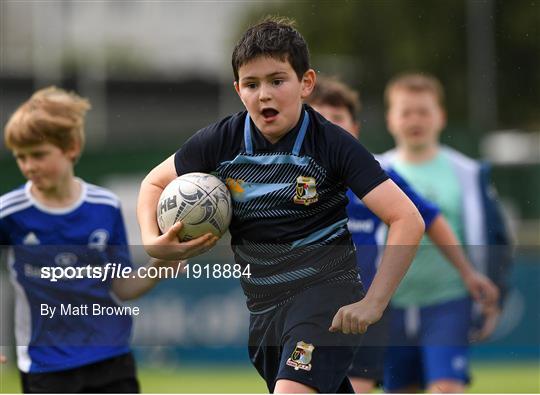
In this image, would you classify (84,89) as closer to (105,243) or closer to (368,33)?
(368,33)

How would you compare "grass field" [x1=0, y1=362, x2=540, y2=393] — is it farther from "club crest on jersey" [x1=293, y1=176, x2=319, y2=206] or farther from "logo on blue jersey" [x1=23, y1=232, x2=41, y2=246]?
"club crest on jersey" [x1=293, y1=176, x2=319, y2=206]

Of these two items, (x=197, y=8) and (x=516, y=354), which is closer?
(x=516, y=354)

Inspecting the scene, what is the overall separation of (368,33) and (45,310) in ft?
102

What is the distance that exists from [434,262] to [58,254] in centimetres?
265

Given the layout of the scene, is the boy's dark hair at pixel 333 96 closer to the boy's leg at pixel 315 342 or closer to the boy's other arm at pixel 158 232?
the boy's other arm at pixel 158 232

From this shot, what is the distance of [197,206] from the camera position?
4.46 meters

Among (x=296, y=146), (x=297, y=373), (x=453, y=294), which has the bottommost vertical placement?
(x=453, y=294)

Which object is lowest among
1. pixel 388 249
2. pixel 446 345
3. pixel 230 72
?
pixel 230 72

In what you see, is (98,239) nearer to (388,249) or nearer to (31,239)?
(31,239)

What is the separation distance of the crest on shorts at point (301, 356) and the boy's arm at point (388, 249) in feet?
0.39

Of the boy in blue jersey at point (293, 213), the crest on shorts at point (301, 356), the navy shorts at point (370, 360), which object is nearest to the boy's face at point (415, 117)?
the navy shorts at point (370, 360)

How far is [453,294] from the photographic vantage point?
7.35 metres

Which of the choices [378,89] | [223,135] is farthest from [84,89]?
[223,135]

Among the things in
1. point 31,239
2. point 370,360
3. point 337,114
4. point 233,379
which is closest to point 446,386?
point 370,360
